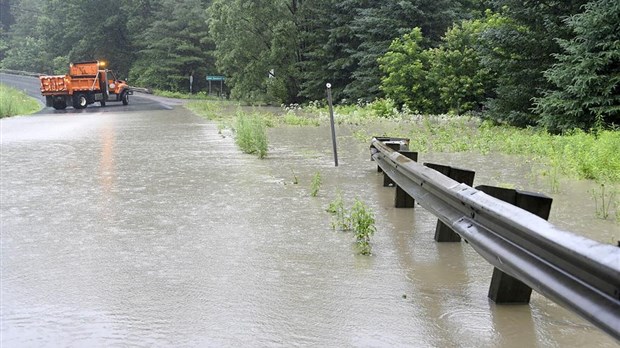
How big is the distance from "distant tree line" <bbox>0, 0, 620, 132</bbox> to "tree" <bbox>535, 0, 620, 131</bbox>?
34 millimetres

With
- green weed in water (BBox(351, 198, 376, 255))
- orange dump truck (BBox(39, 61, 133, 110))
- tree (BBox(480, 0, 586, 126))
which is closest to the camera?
green weed in water (BBox(351, 198, 376, 255))

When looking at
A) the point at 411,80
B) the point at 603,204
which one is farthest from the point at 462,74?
the point at 603,204

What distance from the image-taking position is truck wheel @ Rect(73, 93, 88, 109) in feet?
143

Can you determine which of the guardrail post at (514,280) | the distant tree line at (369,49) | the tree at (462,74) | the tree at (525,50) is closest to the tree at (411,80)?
the distant tree line at (369,49)

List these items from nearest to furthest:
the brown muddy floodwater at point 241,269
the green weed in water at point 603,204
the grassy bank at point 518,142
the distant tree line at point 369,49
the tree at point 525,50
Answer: the brown muddy floodwater at point 241,269, the green weed in water at point 603,204, the grassy bank at point 518,142, the distant tree line at point 369,49, the tree at point 525,50

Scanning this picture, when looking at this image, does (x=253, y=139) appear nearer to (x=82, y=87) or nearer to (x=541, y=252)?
(x=541, y=252)

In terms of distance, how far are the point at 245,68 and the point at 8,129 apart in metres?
29.1

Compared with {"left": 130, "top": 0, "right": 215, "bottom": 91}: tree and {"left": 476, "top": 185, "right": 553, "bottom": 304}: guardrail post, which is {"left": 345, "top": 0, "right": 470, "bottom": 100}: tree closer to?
{"left": 476, "top": 185, "right": 553, "bottom": 304}: guardrail post

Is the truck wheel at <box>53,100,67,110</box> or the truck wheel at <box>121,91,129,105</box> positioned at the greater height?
the truck wheel at <box>121,91,129,105</box>

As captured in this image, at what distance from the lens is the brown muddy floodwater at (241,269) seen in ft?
13.8

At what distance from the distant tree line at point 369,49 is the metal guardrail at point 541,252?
1278 cm

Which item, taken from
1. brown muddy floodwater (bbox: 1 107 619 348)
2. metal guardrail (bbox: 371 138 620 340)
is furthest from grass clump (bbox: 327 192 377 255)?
→ metal guardrail (bbox: 371 138 620 340)

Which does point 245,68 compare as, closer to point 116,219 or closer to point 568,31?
point 568,31

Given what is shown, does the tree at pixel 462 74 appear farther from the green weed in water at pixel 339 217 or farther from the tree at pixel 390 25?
the green weed in water at pixel 339 217
